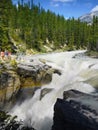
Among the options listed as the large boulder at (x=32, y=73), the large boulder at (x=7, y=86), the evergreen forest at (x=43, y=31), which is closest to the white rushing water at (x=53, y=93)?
the large boulder at (x=32, y=73)

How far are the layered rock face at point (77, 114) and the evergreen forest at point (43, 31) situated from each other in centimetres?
7067

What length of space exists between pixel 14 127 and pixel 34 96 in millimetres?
17477

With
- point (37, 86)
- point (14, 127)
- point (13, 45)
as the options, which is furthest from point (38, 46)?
point (14, 127)

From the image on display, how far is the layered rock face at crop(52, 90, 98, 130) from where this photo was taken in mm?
19578

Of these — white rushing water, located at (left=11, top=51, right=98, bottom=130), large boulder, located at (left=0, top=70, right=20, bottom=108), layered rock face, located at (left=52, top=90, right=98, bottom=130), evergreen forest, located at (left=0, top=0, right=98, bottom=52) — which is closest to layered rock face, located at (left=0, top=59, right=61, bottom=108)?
large boulder, located at (left=0, top=70, right=20, bottom=108)

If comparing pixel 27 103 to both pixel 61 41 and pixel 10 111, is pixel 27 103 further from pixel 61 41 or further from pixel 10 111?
pixel 61 41

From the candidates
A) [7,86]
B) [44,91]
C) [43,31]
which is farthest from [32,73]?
[43,31]

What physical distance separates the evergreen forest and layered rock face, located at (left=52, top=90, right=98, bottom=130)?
7067 cm

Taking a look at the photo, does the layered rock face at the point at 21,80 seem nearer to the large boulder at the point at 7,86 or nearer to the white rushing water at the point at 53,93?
the large boulder at the point at 7,86

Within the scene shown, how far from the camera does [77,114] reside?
2041 centimetres

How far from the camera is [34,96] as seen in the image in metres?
37.1

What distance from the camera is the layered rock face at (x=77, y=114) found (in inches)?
771

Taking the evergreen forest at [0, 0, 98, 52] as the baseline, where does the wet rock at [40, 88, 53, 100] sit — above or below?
below

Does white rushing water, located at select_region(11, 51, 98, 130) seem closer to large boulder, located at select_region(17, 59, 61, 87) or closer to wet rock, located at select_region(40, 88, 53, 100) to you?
wet rock, located at select_region(40, 88, 53, 100)
